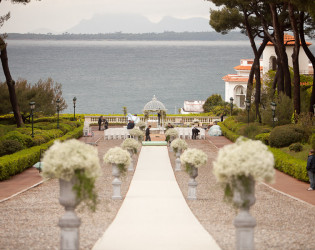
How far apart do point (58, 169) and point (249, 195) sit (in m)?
2.72

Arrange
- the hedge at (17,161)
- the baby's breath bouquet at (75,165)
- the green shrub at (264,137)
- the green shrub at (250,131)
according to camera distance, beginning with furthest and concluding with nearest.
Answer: the green shrub at (250,131) → the green shrub at (264,137) → the hedge at (17,161) → the baby's breath bouquet at (75,165)

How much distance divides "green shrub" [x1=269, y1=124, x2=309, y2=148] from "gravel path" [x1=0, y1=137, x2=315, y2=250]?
32.8ft

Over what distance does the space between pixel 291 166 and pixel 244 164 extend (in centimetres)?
1448

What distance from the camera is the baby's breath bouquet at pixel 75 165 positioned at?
8555 mm

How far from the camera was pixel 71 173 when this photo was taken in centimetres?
859

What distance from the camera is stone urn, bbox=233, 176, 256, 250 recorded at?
856 centimetres

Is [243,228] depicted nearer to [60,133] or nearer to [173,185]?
[173,185]

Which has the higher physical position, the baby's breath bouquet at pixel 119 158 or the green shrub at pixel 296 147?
the baby's breath bouquet at pixel 119 158

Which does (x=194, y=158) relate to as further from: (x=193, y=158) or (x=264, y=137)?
(x=264, y=137)

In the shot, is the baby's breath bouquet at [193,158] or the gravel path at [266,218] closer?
the gravel path at [266,218]

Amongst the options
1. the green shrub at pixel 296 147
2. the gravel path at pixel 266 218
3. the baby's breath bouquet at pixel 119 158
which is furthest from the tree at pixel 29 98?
the baby's breath bouquet at pixel 119 158

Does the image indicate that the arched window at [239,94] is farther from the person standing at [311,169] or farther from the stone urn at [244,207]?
the stone urn at [244,207]

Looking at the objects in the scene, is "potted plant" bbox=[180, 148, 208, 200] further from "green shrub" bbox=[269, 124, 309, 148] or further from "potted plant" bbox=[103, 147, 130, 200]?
"green shrub" bbox=[269, 124, 309, 148]

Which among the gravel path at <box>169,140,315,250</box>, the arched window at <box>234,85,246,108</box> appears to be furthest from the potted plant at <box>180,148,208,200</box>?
the arched window at <box>234,85,246,108</box>
